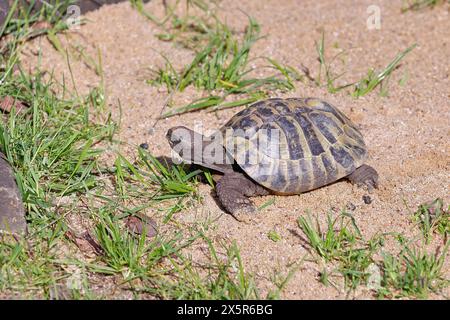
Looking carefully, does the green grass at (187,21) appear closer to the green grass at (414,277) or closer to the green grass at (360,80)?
the green grass at (360,80)

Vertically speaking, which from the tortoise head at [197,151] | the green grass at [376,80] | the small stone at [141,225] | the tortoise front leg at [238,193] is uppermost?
the green grass at [376,80]

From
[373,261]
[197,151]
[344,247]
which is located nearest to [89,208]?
[197,151]

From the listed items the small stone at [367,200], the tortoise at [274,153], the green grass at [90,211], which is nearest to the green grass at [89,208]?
the green grass at [90,211]

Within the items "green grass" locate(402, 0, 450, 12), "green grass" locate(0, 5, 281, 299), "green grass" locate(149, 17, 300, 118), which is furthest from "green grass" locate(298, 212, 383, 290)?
"green grass" locate(402, 0, 450, 12)

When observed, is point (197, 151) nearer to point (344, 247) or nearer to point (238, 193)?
point (238, 193)

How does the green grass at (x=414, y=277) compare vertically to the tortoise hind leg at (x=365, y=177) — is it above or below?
below
